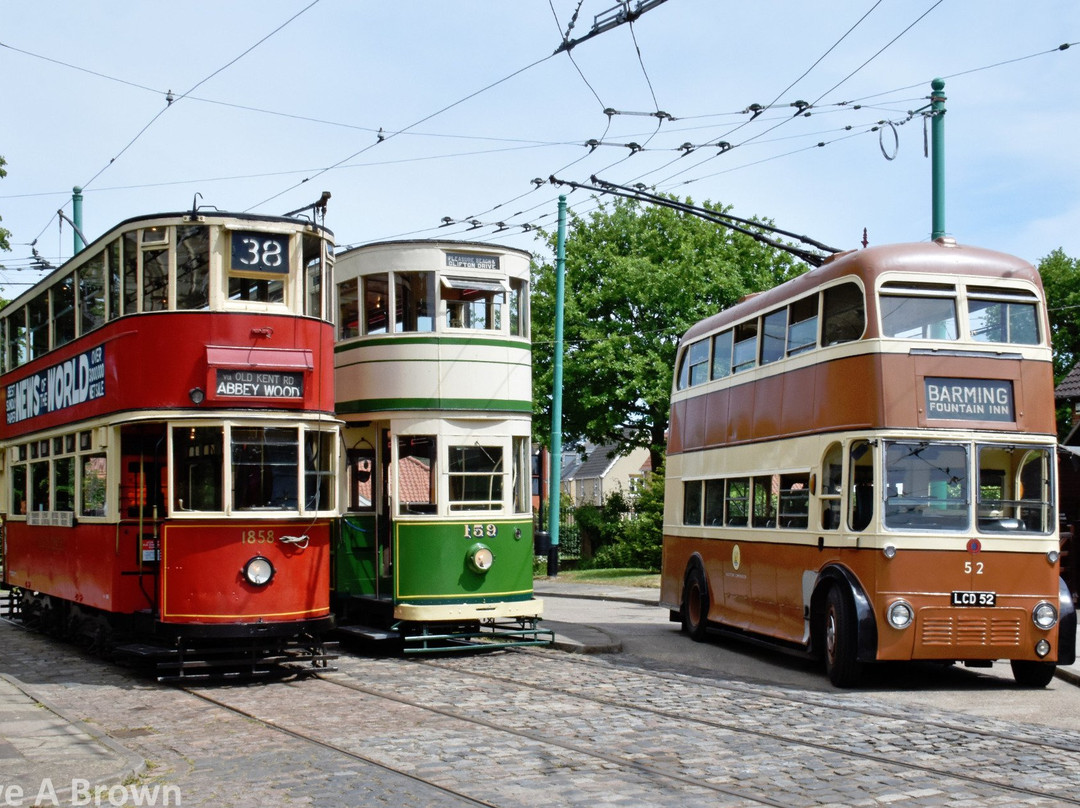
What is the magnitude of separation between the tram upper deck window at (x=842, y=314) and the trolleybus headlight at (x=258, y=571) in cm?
629

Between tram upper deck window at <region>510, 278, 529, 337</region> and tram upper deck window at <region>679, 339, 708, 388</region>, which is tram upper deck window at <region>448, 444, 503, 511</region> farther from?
tram upper deck window at <region>679, 339, 708, 388</region>

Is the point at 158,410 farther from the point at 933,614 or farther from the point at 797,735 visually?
the point at 933,614

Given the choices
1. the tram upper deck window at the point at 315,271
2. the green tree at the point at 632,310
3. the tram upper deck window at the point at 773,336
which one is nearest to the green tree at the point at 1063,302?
the green tree at the point at 632,310

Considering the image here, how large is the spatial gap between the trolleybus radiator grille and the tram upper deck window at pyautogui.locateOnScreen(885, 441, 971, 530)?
34.3 inches

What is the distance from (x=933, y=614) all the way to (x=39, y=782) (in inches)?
332

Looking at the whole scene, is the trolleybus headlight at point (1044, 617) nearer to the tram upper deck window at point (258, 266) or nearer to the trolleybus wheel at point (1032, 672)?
the trolleybus wheel at point (1032, 672)

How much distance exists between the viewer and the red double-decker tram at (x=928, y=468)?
1322cm

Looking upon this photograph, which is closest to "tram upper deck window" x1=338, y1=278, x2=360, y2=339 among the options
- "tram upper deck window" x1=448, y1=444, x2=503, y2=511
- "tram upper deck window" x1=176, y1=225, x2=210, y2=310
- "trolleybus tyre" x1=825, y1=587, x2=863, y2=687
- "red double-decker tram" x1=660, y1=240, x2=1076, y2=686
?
"tram upper deck window" x1=448, y1=444, x2=503, y2=511

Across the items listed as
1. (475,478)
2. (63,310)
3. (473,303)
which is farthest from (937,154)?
(63,310)

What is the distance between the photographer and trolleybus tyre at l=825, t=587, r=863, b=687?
13367 millimetres

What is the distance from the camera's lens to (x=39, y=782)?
8234 millimetres

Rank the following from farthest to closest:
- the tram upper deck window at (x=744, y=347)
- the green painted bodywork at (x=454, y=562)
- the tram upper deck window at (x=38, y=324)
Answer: the tram upper deck window at (x=38, y=324) → the tram upper deck window at (x=744, y=347) → the green painted bodywork at (x=454, y=562)

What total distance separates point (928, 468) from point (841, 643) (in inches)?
76.1

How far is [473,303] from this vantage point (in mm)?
16922
